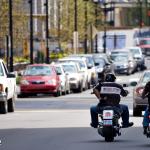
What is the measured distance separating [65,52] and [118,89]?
6784 cm

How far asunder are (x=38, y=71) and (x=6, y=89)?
45.6 feet

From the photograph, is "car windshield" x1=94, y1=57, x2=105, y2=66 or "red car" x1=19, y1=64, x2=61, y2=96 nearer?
"red car" x1=19, y1=64, x2=61, y2=96

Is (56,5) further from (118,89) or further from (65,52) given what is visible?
(118,89)

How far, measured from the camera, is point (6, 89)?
32.8m

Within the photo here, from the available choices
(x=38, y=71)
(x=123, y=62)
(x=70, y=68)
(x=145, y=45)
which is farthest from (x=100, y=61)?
(x=145, y=45)

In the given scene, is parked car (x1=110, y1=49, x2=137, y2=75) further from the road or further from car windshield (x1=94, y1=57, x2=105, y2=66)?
the road

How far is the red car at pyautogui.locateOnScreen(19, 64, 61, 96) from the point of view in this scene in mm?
45969

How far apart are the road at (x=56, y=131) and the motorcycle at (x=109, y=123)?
17cm

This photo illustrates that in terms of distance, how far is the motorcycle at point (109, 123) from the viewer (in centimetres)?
2136

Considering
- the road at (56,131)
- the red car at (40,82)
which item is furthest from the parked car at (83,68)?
the road at (56,131)

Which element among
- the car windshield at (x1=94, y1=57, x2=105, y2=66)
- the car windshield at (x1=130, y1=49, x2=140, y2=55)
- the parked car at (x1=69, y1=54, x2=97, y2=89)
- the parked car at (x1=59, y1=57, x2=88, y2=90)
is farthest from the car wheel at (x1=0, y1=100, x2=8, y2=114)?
the car windshield at (x1=130, y1=49, x2=140, y2=55)

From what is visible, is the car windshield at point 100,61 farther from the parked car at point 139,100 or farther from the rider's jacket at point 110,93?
the rider's jacket at point 110,93

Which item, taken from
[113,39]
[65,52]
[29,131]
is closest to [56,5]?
[65,52]

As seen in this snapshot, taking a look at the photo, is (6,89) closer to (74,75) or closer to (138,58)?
(74,75)
